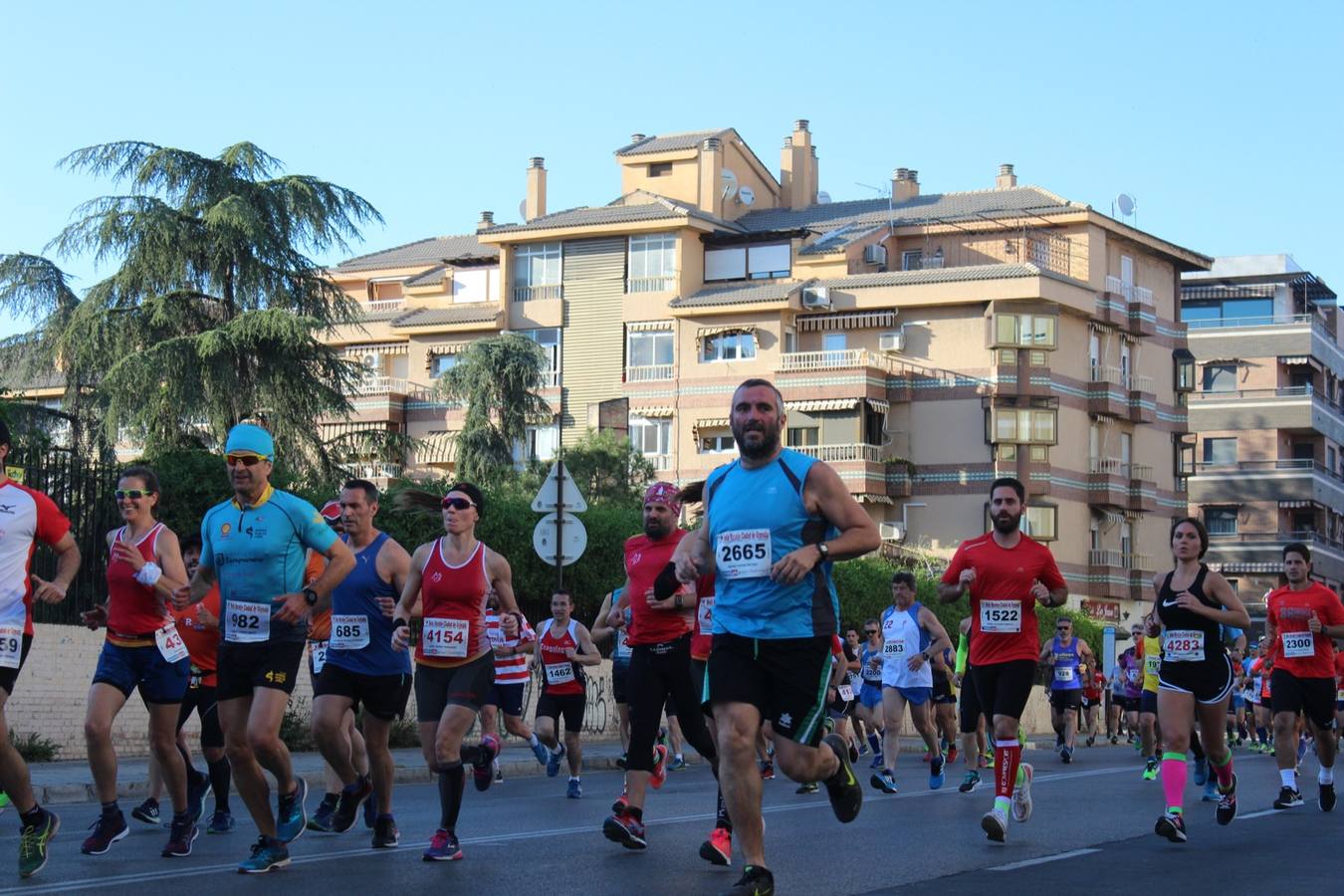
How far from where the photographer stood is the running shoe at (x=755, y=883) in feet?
28.0

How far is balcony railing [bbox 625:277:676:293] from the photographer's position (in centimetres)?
7475

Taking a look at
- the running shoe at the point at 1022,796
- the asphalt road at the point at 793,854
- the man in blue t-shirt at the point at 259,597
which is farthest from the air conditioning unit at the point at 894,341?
the man in blue t-shirt at the point at 259,597

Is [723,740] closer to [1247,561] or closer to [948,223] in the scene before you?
[948,223]

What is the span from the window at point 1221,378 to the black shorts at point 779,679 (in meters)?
90.1

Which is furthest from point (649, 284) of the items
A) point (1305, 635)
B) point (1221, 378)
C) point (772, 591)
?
point (772, 591)

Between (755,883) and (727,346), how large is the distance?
65.6 m

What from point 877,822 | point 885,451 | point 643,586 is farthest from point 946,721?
point 885,451

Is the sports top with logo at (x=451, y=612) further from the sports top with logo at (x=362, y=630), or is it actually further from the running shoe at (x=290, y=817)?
the running shoe at (x=290, y=817)

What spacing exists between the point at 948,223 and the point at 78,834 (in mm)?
65083

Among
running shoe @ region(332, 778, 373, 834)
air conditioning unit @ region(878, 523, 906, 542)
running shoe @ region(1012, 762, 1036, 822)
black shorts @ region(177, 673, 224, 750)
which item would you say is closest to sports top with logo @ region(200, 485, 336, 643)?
running shoe @ region(332, 778, 373, 834)

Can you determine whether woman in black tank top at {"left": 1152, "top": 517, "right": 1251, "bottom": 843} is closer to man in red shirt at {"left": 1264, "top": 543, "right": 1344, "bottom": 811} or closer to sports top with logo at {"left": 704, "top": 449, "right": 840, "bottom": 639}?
man in red shirt at {"left": 1264, "top": 543, "right": 1344, "bottom": 811}

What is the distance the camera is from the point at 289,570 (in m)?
10.6

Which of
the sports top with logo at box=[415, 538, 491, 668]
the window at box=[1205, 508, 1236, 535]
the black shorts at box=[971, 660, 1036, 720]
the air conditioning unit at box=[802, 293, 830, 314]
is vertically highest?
the air conditioning unit at box=[802, 293, 830, 314]

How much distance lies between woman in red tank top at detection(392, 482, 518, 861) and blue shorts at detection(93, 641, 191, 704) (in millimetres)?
1346
